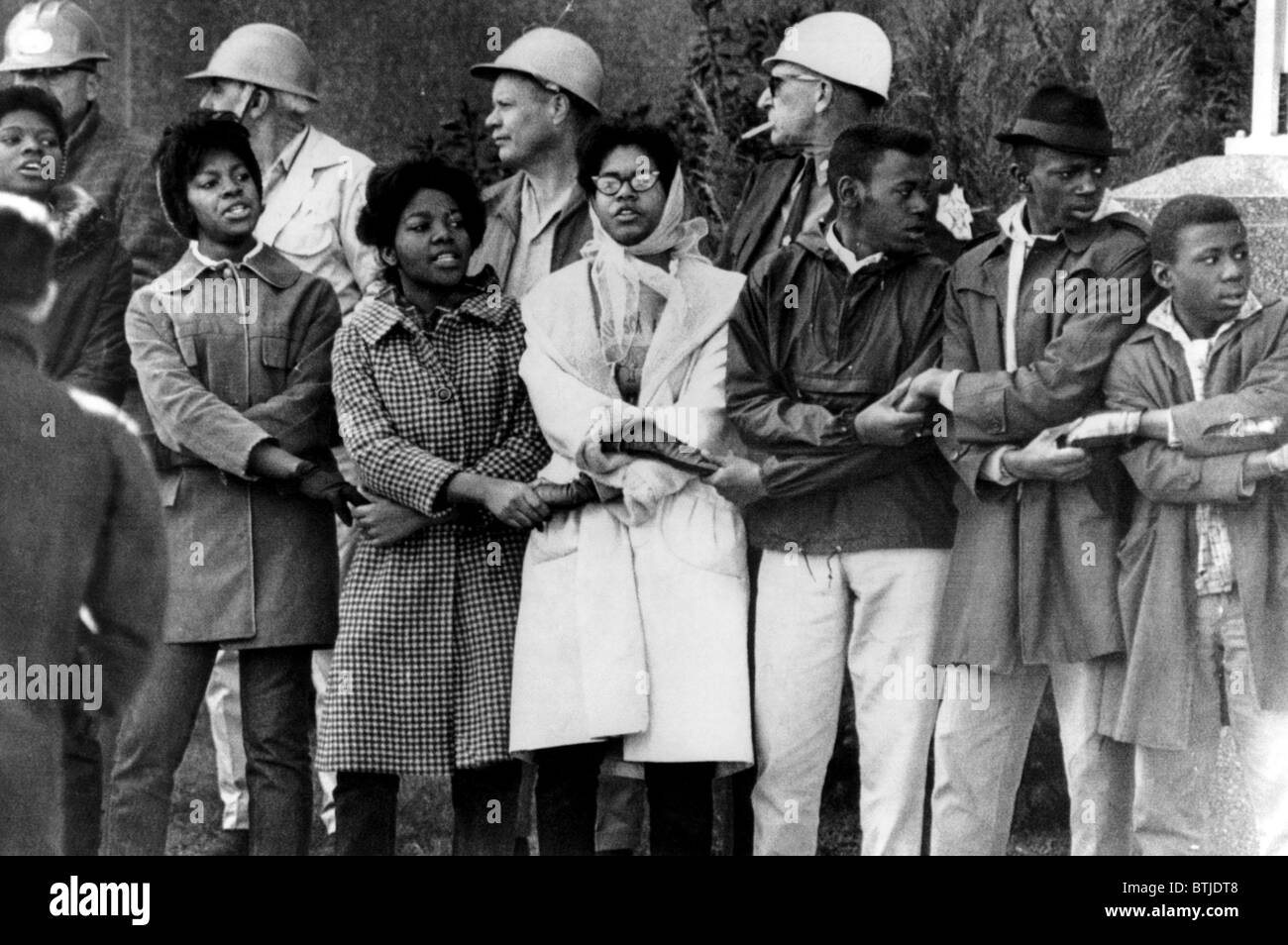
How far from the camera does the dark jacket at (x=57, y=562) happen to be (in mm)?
6516

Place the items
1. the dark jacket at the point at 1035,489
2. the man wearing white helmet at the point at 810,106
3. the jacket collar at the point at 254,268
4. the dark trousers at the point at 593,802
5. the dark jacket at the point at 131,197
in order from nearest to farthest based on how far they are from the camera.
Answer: the dark jacket at the point at 1035,489
the dark trousers at the point at 593,802
the jacket collar at the point at 254,268
the man wearing white helmet at the point at 810,106
the dark jacket at the point at 131,197

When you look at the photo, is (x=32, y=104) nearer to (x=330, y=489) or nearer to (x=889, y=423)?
(x=330, y=489)

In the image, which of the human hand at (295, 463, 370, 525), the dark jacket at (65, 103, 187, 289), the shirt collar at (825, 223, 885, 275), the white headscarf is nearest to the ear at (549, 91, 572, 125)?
the white headscarf

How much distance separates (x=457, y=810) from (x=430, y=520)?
0.77 metres

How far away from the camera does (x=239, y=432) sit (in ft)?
23.9

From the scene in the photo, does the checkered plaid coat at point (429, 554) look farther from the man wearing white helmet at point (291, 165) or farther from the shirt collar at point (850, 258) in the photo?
the shirt collar at point (850, 258)

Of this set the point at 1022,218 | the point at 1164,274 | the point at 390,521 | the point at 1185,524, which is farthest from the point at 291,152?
the point at 1185,524

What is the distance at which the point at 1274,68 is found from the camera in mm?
7543

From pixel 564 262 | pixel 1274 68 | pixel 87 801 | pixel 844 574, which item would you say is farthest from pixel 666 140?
pixel 87 801

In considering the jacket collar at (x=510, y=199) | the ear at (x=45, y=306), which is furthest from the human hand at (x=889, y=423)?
the ear at (x=45, y=306)

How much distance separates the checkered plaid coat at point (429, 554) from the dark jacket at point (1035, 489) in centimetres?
116

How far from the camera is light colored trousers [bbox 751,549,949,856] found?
7.11 meters

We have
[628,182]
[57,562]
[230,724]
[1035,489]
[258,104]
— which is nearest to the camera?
[57,562]
